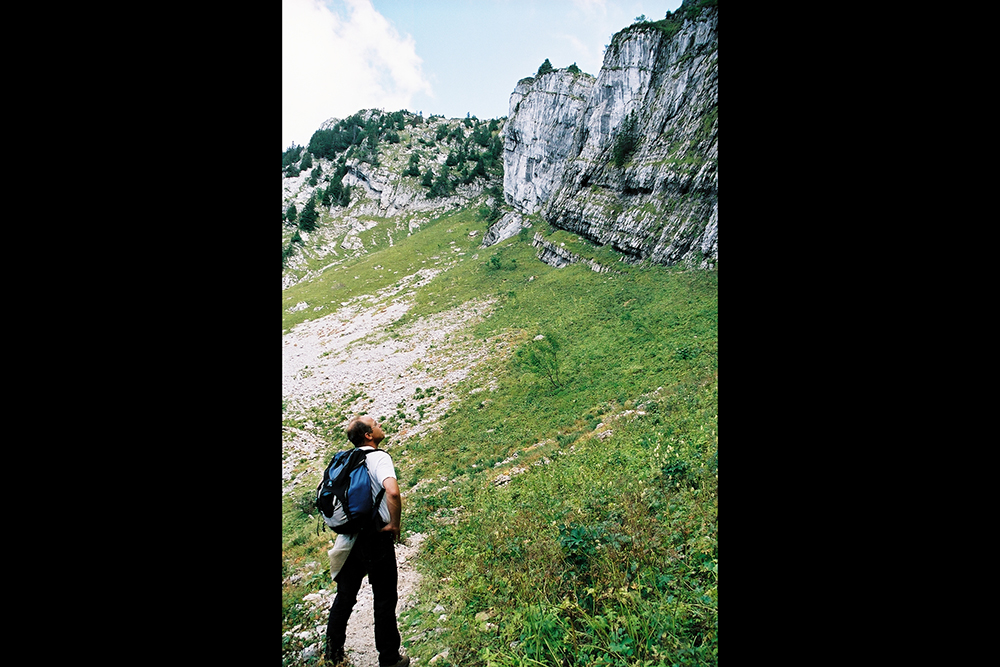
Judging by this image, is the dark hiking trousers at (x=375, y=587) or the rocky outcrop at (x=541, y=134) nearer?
the dark hiking trousers at (x=375, y=587)

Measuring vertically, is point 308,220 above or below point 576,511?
above

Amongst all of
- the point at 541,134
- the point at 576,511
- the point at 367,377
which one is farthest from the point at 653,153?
the point at 541,134

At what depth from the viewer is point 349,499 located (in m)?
3.22

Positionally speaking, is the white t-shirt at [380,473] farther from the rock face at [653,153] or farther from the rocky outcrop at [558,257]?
the rocky outcrop at [558,257]

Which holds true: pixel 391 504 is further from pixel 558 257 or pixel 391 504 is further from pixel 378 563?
pixel 558 257

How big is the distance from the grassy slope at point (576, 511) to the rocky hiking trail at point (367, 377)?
28 cm

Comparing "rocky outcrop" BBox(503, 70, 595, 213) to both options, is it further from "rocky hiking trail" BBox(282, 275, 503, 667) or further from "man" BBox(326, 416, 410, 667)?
"man" BBox(326, 416, 410, 667)

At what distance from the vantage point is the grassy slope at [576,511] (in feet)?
11.7

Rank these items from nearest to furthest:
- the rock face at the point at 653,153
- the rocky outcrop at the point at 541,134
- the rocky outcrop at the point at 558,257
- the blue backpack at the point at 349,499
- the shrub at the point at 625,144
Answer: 1. the blue backpack at the point at 349,499
2. the rock face at the point at 653,153
3. the rocky outcrop at the point at 558,257
4. the shrub at the point at 625,144
5. the rocky outcrop at the point at 541,134

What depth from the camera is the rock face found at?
20.4 m


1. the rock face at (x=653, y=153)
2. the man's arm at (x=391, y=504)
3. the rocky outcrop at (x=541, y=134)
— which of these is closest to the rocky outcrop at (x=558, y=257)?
the rock face at (x=653, y=153)

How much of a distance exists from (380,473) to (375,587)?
0.86 metres
